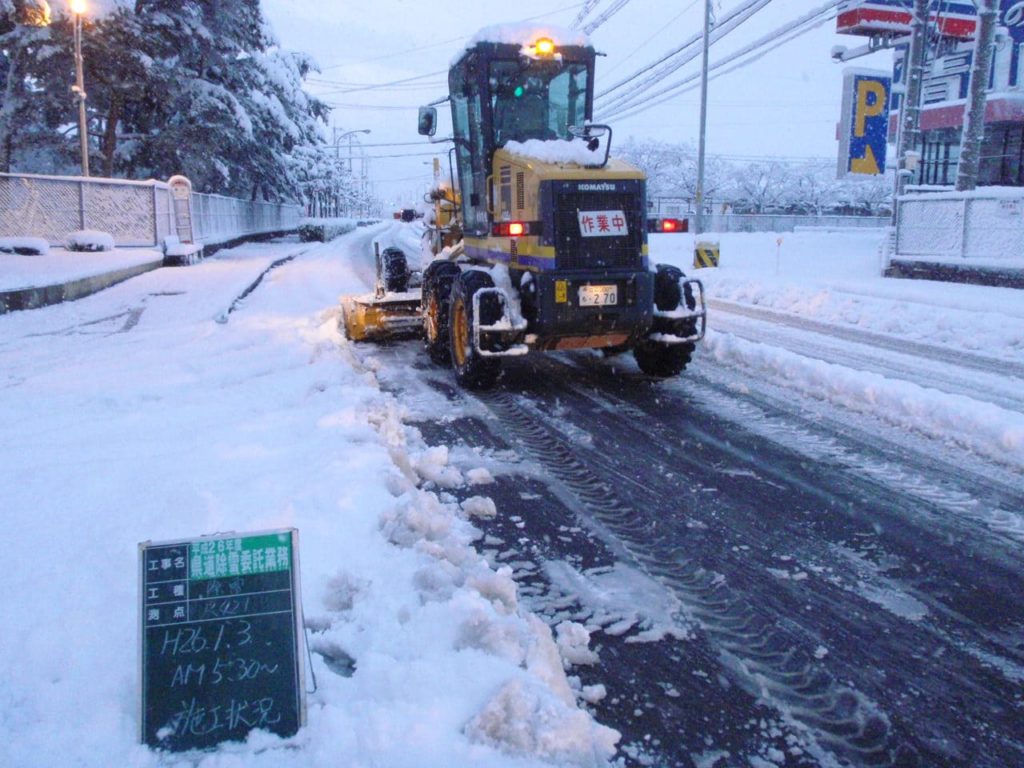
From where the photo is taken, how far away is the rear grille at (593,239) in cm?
805

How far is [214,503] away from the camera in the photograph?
4.58m

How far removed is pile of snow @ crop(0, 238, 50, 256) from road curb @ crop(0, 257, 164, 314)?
246 centimetres

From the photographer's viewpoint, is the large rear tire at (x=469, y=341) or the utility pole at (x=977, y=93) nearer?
the large rear tire at (x=469, y=341)

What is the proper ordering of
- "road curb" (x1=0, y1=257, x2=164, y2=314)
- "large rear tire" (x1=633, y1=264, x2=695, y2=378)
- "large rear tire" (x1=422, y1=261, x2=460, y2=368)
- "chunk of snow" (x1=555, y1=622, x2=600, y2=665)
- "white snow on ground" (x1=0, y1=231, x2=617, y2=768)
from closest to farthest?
1. "white snow on ground" (x1=0, y1=231, x2=617, y2=768)
2. "chunk of snow" (x1=555, y1=622, x2=600, y2=665)
3. "large rear tire" (x1=633, y1=264, x2=695, y2=378)
4. "large rear tire" (x1=422, y1=261, x2=460, y2=368)
5. "road curb" (x1=0, y1=257, x2=164, y2=314)

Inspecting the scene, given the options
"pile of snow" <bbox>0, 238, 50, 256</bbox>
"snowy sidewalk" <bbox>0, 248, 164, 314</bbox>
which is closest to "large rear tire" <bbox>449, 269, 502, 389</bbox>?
"snowy sidewalk" <bbox>0, 248, 164, 314</bbox>

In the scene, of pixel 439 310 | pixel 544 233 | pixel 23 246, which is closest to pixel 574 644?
pixel 544 233

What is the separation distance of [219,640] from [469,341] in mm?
5929

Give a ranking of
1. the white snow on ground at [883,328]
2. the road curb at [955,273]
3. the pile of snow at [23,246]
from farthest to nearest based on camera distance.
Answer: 1. the pile of snow at [23,246]
2. the road curb at [955,273]
3. the white snow on ground at [883,328]

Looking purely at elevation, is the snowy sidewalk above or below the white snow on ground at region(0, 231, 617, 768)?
above

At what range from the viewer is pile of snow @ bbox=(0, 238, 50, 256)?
741 inches

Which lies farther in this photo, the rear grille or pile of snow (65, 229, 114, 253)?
pile of snow (65, 229, 114, 253)

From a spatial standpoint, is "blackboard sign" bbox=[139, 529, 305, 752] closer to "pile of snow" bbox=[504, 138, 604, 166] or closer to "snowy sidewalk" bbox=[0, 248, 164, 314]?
"pile of snow" bbox=[504, 138, 604, 166]

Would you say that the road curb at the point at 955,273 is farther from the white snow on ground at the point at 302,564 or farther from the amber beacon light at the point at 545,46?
the white snow on ground at the point at 302,564

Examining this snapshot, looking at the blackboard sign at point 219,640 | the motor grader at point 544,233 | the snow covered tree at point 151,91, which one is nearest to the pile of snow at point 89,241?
the snow covered tree at point 151,91
